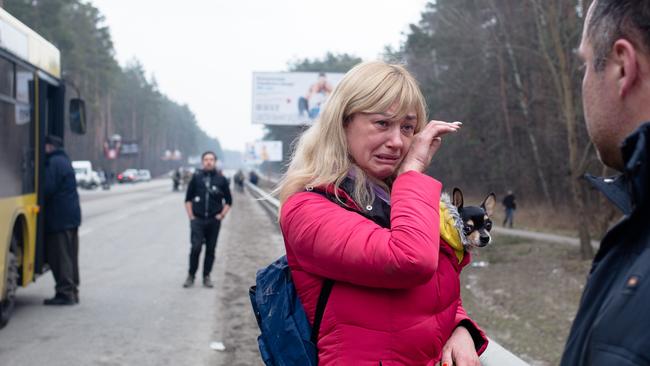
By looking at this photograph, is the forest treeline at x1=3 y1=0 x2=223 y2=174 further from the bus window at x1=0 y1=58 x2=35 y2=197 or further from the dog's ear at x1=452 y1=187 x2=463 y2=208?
the dog's ear at x1=452 y1=187 x2=463 y2=208

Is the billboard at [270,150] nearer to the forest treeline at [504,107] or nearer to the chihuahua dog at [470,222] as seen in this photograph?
the forest treeline at [504,107]

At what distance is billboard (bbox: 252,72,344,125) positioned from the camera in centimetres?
3269

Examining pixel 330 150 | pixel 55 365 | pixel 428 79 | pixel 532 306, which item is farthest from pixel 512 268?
pixel 428 79

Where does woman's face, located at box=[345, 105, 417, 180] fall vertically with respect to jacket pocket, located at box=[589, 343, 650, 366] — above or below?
above

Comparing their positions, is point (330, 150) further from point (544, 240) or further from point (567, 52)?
point (544, 240)

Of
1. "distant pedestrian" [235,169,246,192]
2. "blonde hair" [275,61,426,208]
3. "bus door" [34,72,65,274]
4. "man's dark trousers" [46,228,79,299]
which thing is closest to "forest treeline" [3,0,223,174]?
"bus door" [34,72,65,274]

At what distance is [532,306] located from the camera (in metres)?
11.3

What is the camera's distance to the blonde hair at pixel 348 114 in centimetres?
234

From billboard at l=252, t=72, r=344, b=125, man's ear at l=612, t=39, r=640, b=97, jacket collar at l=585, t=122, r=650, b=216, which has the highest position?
billboard at l=252, t=72, r=344, b=125

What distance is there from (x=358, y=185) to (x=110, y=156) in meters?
78.1

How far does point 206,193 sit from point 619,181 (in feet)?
30.6

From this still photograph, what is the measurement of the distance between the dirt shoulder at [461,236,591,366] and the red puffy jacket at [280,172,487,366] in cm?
570

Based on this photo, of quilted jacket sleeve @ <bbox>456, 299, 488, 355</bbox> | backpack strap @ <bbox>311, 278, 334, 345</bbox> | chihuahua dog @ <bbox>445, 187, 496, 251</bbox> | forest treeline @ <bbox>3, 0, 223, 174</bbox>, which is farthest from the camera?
forest treeline @ <bbox>3, 0, 223, 174</bbox>

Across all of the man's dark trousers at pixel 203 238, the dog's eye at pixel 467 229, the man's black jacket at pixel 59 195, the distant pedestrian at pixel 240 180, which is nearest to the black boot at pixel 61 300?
the man's black jacket at pixel 59 195
